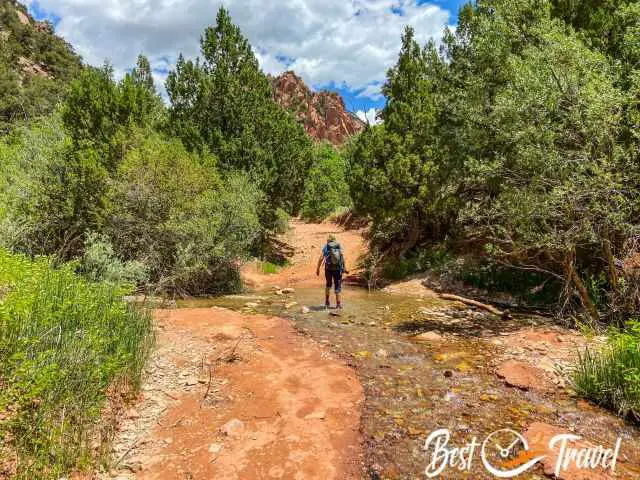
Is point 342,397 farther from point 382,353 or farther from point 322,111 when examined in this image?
point 322,111

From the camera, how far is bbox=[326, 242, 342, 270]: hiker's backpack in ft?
36.8

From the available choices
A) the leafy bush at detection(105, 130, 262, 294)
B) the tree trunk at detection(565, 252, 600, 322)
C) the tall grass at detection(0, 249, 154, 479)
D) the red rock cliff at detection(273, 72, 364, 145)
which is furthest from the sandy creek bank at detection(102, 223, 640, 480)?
the red rock cliff at detection(273, 72, 364, 145)

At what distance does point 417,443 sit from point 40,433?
4.00m

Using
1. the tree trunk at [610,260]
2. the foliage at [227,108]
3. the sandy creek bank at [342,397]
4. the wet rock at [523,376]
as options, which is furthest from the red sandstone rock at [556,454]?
the foliage at [227,108]

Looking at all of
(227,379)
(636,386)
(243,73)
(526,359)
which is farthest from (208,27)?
(636,386)

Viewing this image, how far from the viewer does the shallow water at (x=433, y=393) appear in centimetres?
458

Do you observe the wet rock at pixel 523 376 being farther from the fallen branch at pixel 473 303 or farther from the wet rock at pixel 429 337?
the fallen branch at pixel 473 303

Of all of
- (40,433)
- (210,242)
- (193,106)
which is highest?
(193,106)

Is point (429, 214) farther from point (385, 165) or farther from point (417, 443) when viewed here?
point (417, 443)

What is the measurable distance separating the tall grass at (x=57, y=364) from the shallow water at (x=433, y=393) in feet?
10.5

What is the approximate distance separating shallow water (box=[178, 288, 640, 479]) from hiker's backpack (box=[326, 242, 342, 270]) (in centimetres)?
138

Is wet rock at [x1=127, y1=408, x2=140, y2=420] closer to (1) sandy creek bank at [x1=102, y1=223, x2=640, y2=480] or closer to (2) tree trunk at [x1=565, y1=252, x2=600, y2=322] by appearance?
(1) sandy creek bank at [x1=102, y1=223, x2=640, y2=480]

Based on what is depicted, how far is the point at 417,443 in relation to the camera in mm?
4637

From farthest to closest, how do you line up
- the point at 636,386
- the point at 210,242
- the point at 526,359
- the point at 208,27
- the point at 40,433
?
the point at 208,27
the point at 210,242
the point at 526,359
the point at 636,386
the point at 40,433
